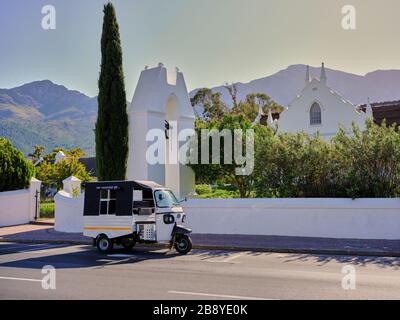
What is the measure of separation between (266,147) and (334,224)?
4399mm

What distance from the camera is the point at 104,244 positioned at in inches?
583

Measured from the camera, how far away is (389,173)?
17578 mm

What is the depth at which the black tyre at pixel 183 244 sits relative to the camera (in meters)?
14.4

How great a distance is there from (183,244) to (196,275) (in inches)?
156

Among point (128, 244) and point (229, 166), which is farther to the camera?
point (229, 166)

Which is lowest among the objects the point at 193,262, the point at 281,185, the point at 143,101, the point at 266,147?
the point at 193,262

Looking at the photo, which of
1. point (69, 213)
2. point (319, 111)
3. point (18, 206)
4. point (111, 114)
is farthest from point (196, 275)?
point (319, 111)

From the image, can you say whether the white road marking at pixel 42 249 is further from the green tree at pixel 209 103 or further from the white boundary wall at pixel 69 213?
the green tree at pixel 209 103

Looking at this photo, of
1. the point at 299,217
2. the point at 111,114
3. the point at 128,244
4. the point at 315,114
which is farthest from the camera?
the point at 315,114

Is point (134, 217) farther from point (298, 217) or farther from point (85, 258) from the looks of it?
point (298, 217)
